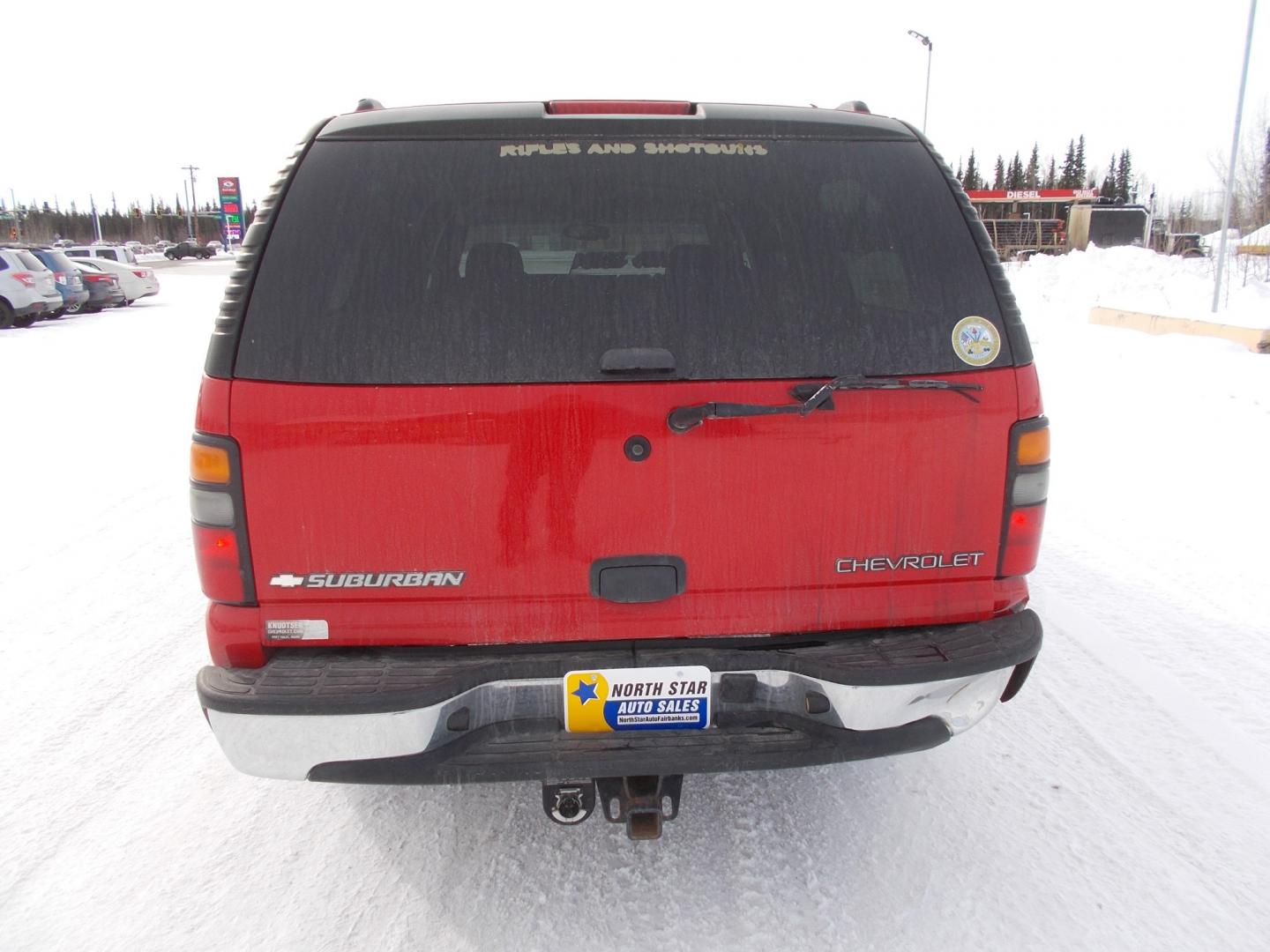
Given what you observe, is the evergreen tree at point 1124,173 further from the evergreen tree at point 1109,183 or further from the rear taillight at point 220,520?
the rear taillight at point 220,520

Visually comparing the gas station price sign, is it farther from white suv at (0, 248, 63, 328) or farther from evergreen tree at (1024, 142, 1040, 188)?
evergreen tree at (1024, 142, 1040, 188)

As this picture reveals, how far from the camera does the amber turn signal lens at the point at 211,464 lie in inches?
84.0

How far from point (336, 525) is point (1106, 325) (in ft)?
56.5

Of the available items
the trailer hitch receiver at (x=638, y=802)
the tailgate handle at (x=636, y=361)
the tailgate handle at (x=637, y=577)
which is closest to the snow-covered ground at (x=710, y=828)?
the trailer hitch receiver at (x=638, y=802)

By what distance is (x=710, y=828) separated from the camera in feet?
8.98

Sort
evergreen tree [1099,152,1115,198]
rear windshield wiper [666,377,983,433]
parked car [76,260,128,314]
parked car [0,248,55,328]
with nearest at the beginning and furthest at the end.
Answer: rear windshield wiper [666,377,983,433] → parked car [0,248,55,328] → parked car [76,260,128,314] → evergreen tree [1099,152,1115,198]

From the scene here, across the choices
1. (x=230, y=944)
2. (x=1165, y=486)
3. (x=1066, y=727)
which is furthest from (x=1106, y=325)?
(x=230, y=944)

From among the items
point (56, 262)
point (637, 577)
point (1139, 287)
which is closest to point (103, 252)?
point (56, 262)

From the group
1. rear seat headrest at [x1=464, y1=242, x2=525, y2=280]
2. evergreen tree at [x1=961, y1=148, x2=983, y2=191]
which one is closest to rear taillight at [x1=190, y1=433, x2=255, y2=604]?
rear seat headrest at [x1=464, y1=242, x2=525, y2=280]

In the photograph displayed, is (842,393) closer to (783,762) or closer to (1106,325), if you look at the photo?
(783,762)

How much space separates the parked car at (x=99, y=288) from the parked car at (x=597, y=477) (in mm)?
25275

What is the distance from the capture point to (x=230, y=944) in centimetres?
229

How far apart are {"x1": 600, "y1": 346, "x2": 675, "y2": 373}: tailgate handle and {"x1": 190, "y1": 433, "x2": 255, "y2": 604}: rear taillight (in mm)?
920

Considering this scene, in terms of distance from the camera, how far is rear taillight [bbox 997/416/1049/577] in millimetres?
2301
